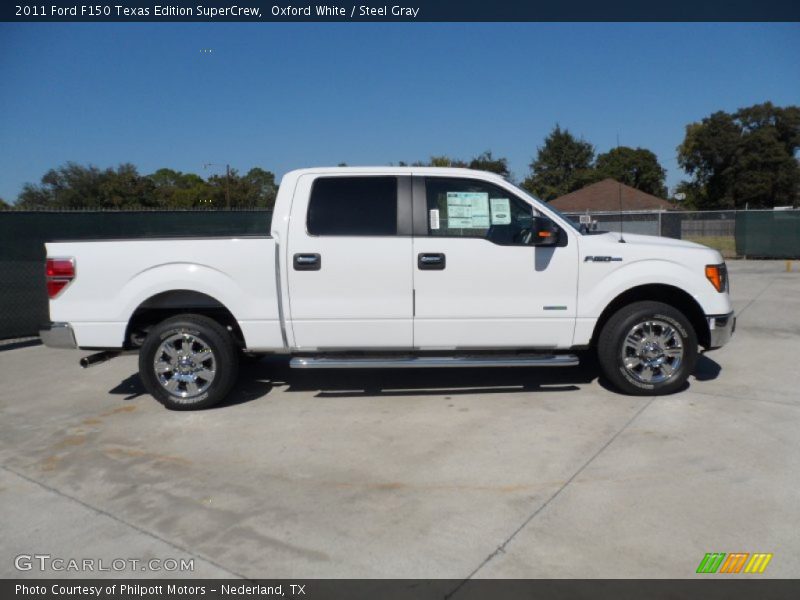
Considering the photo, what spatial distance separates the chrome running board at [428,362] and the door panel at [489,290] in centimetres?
12

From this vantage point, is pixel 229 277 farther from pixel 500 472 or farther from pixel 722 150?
pixel 722 150

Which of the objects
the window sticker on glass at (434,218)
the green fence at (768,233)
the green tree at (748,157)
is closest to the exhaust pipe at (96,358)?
the window sticker on glass at (434,218)

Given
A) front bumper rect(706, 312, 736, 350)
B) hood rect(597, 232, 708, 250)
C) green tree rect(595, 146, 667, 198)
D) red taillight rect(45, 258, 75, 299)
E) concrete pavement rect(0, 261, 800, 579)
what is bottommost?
concrete pavement rect(0, 261, 800, 579)

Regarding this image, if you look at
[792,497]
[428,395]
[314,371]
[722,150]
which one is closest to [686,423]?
[792,497]

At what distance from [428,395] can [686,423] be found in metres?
2.20

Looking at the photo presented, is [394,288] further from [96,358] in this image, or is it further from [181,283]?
[96,358]

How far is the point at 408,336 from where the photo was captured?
5.47 metres

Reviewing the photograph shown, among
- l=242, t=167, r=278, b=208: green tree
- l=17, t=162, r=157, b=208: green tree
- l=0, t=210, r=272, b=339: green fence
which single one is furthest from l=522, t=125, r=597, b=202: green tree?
l=0, t=210, r=272, b=339: green fence

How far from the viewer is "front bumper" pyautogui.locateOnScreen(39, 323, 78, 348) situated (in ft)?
17.8

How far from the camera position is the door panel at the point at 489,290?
17.7 ft

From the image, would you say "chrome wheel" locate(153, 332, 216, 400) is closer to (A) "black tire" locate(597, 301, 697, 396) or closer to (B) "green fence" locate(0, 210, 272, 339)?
(B) "green fence" locate(0, 210, 272, 339)

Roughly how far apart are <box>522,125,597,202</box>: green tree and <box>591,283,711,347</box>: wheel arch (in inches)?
1995

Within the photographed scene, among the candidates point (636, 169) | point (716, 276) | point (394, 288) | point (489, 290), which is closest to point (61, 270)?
point (394, 288)

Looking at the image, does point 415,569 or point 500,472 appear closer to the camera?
point 415,569
